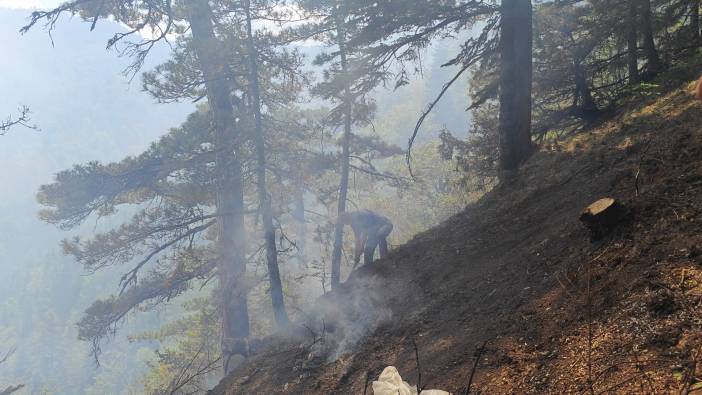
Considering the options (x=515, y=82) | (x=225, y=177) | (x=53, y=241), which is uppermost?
(x=515, y=82)

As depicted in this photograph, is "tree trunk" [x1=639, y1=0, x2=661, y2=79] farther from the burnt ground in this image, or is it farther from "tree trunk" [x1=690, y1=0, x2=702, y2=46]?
the burnt ground

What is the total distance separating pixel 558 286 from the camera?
154 inches

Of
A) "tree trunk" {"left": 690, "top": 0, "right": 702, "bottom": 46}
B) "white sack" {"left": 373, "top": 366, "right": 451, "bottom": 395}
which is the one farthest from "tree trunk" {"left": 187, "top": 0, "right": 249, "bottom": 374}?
"tree trunk" {"left": 690, "top": 0, "right": 702, "bottom": 46}

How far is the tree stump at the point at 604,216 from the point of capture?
12.9 ft

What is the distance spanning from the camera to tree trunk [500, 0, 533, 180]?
8258mm

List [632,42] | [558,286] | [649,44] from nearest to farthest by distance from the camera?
1. [558,286]
2. [649,44]
3. [632,42]

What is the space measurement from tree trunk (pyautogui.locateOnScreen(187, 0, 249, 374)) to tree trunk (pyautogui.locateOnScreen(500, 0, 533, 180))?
7.62 m

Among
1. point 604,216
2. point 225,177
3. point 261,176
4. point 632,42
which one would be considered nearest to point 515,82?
point 632,42

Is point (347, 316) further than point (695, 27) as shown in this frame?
No

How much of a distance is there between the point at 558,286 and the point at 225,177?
10933 mm

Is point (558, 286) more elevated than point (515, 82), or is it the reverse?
point (515, 82)

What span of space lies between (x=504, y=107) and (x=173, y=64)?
933cm

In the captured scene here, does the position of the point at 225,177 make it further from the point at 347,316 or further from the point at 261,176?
the point at 347,316

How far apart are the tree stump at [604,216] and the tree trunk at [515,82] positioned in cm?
449
